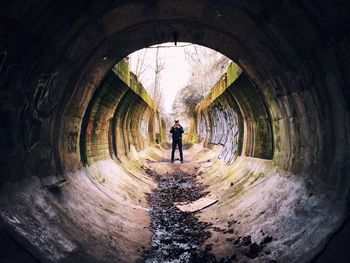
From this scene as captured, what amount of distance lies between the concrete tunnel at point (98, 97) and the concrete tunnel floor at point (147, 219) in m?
0.03

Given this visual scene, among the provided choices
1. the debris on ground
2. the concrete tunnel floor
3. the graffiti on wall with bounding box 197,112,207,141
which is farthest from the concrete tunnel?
the graffiti on wall with bounding box 197,112,207,141

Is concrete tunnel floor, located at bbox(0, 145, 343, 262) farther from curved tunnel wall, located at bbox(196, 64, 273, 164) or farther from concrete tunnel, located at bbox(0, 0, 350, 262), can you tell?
curved tunnel wall, located at bbox(196, 64, 273, 164)

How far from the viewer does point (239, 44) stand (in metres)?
7.75

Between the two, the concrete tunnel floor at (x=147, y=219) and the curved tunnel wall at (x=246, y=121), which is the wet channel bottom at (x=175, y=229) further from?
the curved tunnel wall at (x=246, y=121)

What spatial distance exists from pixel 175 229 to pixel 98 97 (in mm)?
4268

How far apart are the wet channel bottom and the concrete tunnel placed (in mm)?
266

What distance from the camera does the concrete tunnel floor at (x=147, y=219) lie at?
15.7 ft

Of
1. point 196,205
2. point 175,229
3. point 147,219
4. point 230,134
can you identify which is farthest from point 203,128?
point 175,229

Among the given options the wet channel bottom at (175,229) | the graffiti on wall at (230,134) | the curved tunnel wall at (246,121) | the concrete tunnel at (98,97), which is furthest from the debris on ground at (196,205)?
the graffiti on wall at (230,134)

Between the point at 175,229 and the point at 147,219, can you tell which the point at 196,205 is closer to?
the point at 147,219

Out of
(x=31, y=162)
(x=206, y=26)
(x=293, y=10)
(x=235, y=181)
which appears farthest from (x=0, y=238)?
(x=235, y=181)

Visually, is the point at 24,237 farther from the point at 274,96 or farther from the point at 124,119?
the point at 124,119

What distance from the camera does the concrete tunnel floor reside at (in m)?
4.79

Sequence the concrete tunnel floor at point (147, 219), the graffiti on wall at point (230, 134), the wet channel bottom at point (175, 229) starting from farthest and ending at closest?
the graffiti on wall at point (230, 134) → the wet channel bottom at point (175, 229) → the concrete tunnel floor at point (147, 219)
